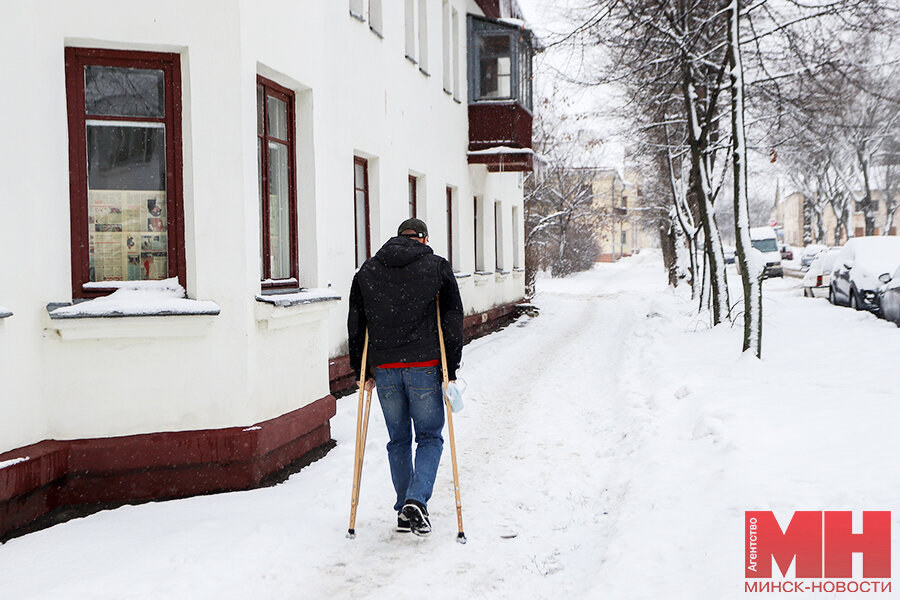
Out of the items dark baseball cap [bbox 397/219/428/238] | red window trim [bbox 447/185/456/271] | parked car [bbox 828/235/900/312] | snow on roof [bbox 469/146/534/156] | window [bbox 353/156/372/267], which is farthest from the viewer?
parked car [bbox 828/235/900/312]

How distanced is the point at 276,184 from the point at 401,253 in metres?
2.61

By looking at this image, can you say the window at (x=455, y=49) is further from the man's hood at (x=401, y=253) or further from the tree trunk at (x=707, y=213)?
the man's hood at (x=401, y=253)

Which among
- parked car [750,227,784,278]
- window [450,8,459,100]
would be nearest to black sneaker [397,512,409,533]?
window [450,8,459,100]

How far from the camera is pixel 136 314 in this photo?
19.5 ft

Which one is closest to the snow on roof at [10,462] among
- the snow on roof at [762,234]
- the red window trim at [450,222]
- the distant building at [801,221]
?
the red window trim at [450,222]

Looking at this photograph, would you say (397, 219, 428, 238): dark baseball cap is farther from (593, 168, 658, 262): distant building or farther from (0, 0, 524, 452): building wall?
(593, 168, 658, 262): distant building

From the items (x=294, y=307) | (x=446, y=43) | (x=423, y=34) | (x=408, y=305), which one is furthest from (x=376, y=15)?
(x=408, y=305)

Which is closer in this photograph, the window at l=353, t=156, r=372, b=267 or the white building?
the white building

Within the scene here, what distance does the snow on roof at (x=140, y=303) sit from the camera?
5.83 meters

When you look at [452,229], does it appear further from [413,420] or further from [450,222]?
[413,420]

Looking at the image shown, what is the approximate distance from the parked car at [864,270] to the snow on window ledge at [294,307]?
46.3 ft

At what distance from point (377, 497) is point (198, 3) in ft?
12.2

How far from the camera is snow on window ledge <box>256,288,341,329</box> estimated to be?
654 centimetres

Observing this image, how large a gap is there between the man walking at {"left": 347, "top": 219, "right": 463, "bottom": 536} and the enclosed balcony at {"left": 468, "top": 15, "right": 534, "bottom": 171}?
13130mm
